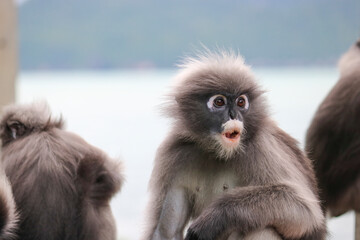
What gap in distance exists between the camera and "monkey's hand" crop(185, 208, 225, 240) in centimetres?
311

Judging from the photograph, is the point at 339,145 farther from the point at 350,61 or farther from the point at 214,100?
the point at 214,100

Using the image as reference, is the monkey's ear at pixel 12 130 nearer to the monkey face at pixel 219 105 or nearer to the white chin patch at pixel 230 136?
the monkey face at pixel 219 105

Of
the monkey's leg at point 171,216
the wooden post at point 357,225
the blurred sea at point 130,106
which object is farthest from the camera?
the blurred sea at point 130,106

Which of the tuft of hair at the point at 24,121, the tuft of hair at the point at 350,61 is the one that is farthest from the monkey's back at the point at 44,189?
the tuft of hair at the point at 350,61

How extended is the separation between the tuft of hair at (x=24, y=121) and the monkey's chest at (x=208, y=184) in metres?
1.27

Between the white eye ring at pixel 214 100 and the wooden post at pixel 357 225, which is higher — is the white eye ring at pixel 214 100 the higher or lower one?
the higher one

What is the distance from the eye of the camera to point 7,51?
5918mm

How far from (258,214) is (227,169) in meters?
0.36

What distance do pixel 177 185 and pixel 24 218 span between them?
3.68 ft

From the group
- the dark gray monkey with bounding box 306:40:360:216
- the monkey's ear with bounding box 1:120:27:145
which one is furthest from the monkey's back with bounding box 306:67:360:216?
the monkey's ear with bounding box 1:120:27:145

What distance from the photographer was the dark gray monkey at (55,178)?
3.96 meters

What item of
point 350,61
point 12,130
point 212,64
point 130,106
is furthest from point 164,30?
point 212,64

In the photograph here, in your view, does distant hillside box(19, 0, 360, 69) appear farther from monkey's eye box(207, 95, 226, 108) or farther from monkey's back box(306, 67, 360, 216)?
monkey's eye box(207, 95, 226, 108)

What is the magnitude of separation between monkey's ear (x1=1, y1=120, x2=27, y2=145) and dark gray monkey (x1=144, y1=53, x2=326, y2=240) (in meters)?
1.16
